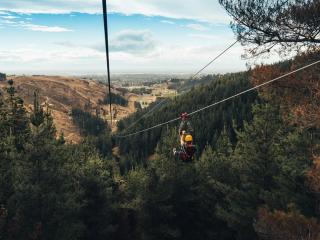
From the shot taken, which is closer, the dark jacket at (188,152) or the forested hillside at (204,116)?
the dark jacket at (188,152)

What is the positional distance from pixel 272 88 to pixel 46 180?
19.7 metres

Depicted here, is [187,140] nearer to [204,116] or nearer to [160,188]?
[160,188]

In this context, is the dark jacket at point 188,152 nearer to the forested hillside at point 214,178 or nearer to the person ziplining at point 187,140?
the person ziplining at point 187,140

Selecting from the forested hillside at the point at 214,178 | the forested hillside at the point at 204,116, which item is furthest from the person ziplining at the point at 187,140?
the forested hillside at the point at 204,116

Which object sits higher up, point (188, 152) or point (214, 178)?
point (188, 152)

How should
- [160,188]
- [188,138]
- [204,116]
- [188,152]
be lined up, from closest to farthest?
[188,138] → [188,152] → [160,188] → [204,116]

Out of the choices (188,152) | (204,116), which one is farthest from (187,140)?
(204,116)

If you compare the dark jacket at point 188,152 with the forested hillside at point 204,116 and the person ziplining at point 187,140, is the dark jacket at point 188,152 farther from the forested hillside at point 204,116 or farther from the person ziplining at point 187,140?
the forested hillside at point 204,116

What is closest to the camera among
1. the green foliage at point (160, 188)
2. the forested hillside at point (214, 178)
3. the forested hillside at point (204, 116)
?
the forested hillside at point (214, 178)

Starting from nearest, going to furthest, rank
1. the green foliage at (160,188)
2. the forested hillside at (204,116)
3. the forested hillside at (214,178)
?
the forested hillside at (214,178) → the green foliage at (160,188) → the forested hillside at (204,116)

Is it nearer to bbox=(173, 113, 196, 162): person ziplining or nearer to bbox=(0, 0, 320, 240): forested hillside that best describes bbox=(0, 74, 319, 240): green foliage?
bbox=(0, 0, 320, 240): forested hillside

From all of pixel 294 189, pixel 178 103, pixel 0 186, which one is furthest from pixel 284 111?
pixel 178 103

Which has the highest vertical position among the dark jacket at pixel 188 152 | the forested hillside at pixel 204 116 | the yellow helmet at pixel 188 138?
the yellow helmet at pixel 188 138

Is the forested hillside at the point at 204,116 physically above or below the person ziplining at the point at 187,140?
below
